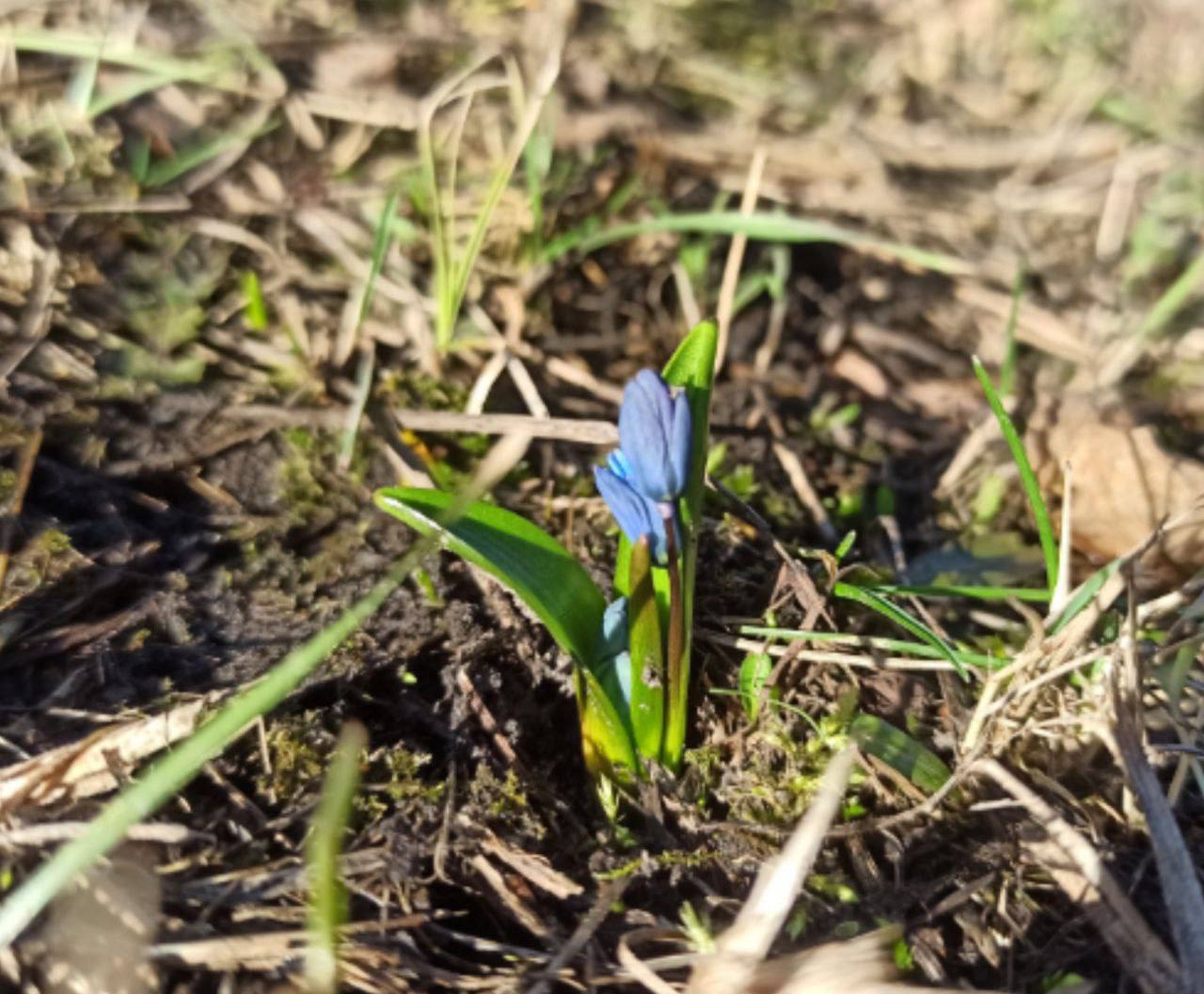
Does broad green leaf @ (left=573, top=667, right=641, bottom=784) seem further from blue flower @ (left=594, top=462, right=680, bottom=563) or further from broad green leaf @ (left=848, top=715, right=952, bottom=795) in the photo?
broad green leaf @ (left=848, top=715, right=952, bottom=795)

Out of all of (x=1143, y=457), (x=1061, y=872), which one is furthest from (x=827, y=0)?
(x=1061, y=872)

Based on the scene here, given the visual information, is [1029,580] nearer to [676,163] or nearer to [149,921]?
[676,163]

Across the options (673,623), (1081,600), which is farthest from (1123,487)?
(673,623)

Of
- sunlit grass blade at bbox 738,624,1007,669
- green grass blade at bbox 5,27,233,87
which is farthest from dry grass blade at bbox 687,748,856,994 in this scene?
green grass blade at bbox 5,27,233,87

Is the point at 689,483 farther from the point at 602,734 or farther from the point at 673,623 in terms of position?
the point at 602,734

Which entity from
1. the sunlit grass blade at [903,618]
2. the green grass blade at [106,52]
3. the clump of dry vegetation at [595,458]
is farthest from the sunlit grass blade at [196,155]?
the sunlit grass blade at [903,618]
